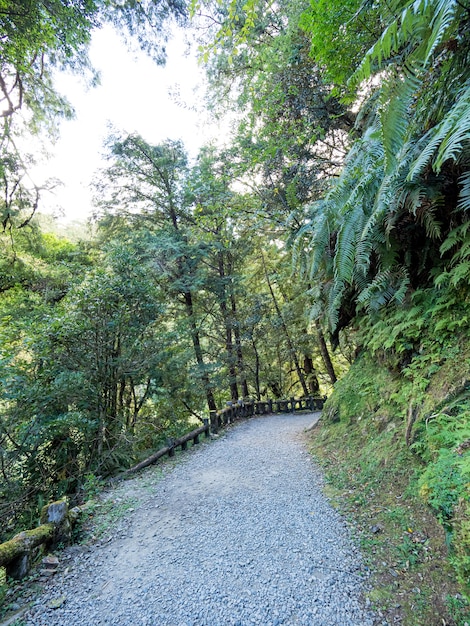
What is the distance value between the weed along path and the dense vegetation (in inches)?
32.0

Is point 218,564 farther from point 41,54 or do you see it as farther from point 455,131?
point 41,54

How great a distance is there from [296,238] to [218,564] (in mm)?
3877

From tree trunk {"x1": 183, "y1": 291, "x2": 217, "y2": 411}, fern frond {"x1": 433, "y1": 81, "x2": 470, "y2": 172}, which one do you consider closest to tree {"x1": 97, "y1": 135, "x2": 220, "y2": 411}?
tree trunk {"x1": 183, "y1": 291, "x2": 217, "y2": 411}

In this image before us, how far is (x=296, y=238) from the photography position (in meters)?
4.22

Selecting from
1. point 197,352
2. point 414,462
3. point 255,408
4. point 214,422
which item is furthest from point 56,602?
point 255,408

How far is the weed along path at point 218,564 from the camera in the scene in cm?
183

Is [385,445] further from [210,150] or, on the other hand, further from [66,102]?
[210,150]

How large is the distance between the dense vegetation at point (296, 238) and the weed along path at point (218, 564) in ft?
2.66

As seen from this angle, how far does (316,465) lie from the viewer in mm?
4031

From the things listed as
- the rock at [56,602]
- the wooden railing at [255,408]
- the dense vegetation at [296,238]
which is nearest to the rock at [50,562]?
the rock at [56,602]

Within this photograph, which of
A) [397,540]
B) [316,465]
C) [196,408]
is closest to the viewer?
[397,540]

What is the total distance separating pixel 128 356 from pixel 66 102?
212 inches

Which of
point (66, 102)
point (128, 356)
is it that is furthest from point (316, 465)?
point (66, 102)

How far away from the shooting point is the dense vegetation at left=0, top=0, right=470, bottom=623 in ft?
7.29
